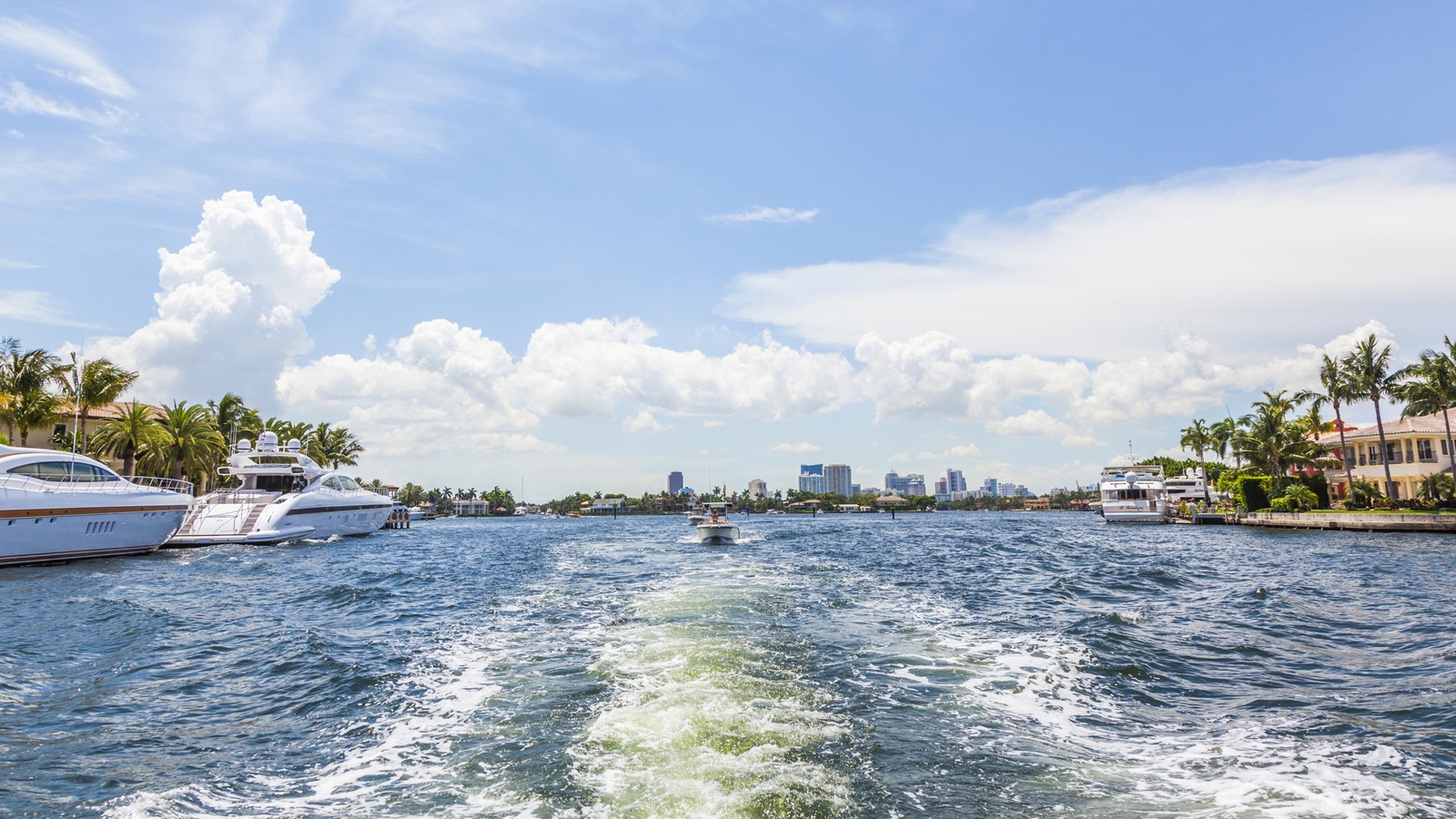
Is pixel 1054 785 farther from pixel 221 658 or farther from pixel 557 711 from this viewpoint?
pixel 221 658

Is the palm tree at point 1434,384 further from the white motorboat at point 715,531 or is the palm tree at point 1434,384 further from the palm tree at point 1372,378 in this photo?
the white motorboat at point 715,531

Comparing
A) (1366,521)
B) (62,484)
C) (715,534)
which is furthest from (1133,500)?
(62,484)

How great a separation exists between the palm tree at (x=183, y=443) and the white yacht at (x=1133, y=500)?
293ft

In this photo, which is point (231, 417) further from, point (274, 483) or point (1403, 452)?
point (1403, 452)

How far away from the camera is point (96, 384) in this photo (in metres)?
48.0

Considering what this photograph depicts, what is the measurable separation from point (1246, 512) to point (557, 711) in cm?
7757

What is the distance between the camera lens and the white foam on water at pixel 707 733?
6.55 meters

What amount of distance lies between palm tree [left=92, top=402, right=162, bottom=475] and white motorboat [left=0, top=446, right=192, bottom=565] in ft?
61.9

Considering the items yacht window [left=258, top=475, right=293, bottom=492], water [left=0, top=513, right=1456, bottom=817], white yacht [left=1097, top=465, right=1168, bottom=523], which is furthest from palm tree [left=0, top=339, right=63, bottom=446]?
white yacht [left=1097, top=465, right=1168, bottom=523]

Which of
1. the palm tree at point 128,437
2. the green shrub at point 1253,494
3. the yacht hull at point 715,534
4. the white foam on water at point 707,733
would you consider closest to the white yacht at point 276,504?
the palm tree at point 128,437

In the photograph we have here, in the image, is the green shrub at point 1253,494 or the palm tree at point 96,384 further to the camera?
the green shrub at point 1253,494

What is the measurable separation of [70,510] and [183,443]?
2908cm

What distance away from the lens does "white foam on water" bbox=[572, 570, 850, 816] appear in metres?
6.55

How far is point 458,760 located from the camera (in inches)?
309
